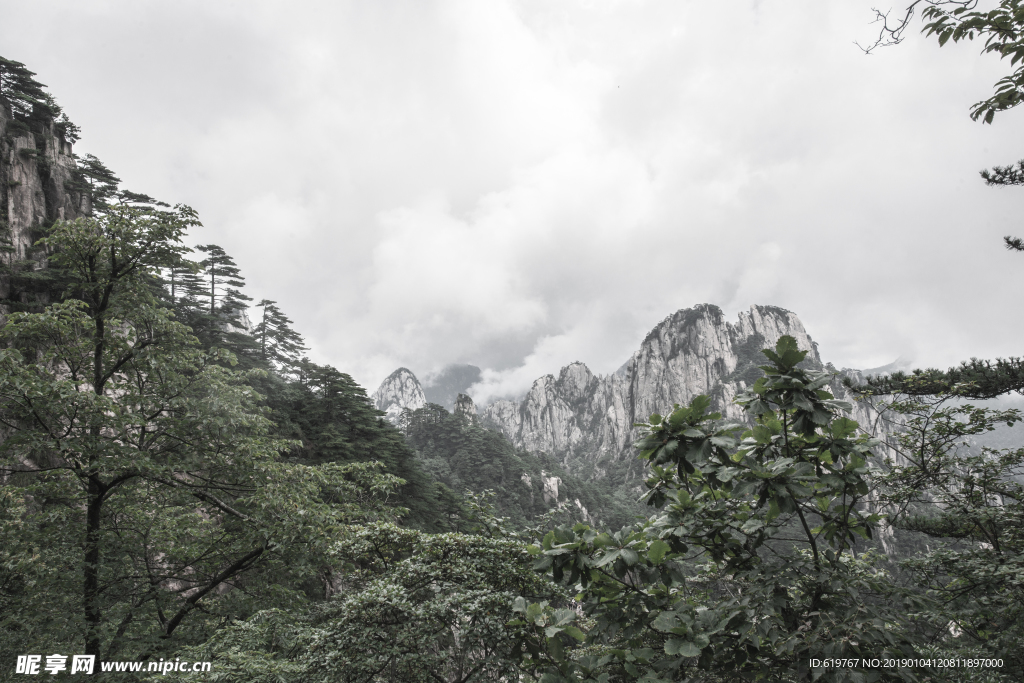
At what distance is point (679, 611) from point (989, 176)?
807cm

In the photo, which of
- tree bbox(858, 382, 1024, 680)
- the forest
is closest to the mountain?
tree bbox(858, 382, 1024, 680)

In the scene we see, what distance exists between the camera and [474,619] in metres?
3.96

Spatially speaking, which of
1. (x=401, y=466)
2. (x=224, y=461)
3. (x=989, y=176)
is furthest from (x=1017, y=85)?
(x=401, y=466)

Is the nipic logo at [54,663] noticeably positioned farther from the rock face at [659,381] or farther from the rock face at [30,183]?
the rock face at [659,381]

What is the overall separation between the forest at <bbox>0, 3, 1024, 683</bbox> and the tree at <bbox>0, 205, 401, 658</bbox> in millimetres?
43

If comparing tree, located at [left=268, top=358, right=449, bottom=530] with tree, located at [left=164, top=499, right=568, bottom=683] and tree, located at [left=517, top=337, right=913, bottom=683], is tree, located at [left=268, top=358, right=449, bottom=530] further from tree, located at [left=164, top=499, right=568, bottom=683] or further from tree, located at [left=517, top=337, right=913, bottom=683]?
tree, located at [left=517, top=337, right=913, bottom=683]

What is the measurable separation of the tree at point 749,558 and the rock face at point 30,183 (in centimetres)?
2691

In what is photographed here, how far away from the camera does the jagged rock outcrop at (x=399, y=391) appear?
6319 inches

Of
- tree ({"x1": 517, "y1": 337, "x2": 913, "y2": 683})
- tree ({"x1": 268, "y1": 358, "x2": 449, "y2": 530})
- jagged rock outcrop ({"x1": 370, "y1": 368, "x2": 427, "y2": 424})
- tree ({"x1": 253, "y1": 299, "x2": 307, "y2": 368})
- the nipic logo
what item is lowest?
the nipic logo

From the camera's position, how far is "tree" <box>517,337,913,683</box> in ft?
5.57

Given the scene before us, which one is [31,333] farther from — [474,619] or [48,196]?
[48,196]

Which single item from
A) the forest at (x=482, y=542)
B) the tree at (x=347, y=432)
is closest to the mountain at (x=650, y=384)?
the tree at (x=347, y=432)

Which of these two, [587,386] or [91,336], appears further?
[587,386]

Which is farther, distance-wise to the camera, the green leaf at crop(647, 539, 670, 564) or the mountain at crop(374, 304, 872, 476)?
the mountain at crop(374, 304, 872, 476)
